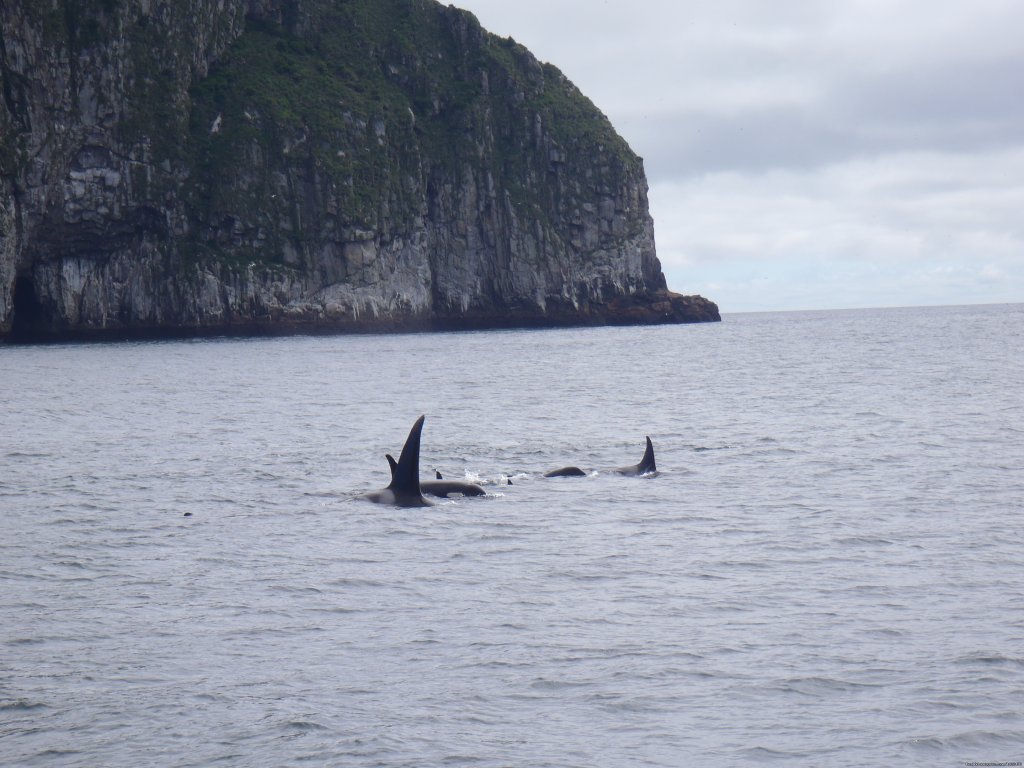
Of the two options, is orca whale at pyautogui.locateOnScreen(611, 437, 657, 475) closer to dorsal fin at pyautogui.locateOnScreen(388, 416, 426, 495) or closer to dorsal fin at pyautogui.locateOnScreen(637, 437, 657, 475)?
dorsal fin at pyautogui.locateOnScreen(637, 437, 657, 475)

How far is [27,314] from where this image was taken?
350 ft

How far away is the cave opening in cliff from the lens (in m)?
105

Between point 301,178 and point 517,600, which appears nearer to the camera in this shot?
point 517,600

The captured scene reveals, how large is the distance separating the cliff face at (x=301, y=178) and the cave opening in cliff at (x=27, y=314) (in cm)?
20

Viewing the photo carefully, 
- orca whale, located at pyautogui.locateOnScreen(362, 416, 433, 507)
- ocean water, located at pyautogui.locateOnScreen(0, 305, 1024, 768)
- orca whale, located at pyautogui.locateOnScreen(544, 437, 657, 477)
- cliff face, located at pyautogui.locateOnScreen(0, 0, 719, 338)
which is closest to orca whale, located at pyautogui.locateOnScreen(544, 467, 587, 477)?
orca whale, located at pyautogui.locateOnScreen(544, 437, 657, 477)

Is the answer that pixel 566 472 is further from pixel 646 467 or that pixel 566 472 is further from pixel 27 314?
pixel 27 314

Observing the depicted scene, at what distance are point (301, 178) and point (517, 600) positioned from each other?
121 metres

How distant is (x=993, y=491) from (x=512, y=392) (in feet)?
106

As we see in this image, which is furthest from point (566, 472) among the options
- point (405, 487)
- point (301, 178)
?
point (301, 178)

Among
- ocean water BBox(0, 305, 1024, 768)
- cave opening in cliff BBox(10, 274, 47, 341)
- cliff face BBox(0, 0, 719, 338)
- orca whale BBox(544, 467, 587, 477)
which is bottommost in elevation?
ocean water BBox(0, 305, 1024, 768)

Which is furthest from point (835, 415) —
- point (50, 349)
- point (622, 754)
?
point (50, 349)

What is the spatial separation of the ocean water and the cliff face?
77776mm

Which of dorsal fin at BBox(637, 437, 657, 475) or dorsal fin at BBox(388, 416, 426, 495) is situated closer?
dorsal fin at BBox(388, 416, 426, 495)

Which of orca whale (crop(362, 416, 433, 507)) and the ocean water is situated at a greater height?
orca whale (crop(362, 416, 433, 507))
